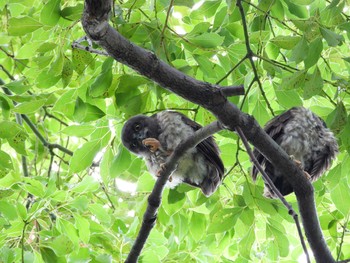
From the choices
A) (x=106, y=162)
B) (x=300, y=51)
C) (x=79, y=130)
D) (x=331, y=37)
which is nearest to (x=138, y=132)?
(x=106, y=162)

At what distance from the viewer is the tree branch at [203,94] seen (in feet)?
8.34

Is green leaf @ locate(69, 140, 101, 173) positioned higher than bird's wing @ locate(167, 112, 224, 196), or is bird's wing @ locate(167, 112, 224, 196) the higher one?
bird's wing @ locate(167, 112, 224, 196)

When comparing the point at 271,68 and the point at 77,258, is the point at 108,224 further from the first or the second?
the point at 271,68

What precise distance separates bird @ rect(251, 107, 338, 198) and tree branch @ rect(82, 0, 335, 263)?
1034 mm

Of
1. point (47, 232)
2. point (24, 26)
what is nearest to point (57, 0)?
point (24, 26)

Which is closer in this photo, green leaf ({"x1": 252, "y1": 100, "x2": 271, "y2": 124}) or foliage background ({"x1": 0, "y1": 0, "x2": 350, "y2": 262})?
foliage background ({"x1": 0, "y1": 0, "x2": 350, "y2": 262})

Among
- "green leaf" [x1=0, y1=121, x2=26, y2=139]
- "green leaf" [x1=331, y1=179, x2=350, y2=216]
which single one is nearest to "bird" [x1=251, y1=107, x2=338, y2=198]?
"green leaf" [x1=331, y1=179, x2=350, y2=216]

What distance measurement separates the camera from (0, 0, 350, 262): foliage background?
343 centimetres

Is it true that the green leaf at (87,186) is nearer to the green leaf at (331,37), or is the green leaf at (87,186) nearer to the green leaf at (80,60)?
the green leaf at (80,60)

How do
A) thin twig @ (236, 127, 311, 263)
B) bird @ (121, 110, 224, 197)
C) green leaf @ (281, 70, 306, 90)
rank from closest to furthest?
thin twig @ (236, 127, 311, 263) < green leaf @ (281, 70, 306, 90) < bird @ (121, 110, 224, 197)

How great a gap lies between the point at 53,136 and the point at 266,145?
370 centimetres

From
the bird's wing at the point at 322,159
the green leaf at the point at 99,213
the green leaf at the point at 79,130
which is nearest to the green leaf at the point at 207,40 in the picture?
the green leaf at the point at 79,130

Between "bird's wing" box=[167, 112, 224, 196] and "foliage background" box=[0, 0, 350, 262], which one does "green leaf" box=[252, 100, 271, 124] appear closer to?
"foliage background" box=[0, 0, 350, 262]

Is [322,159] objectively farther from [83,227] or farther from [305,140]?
[83,227]
